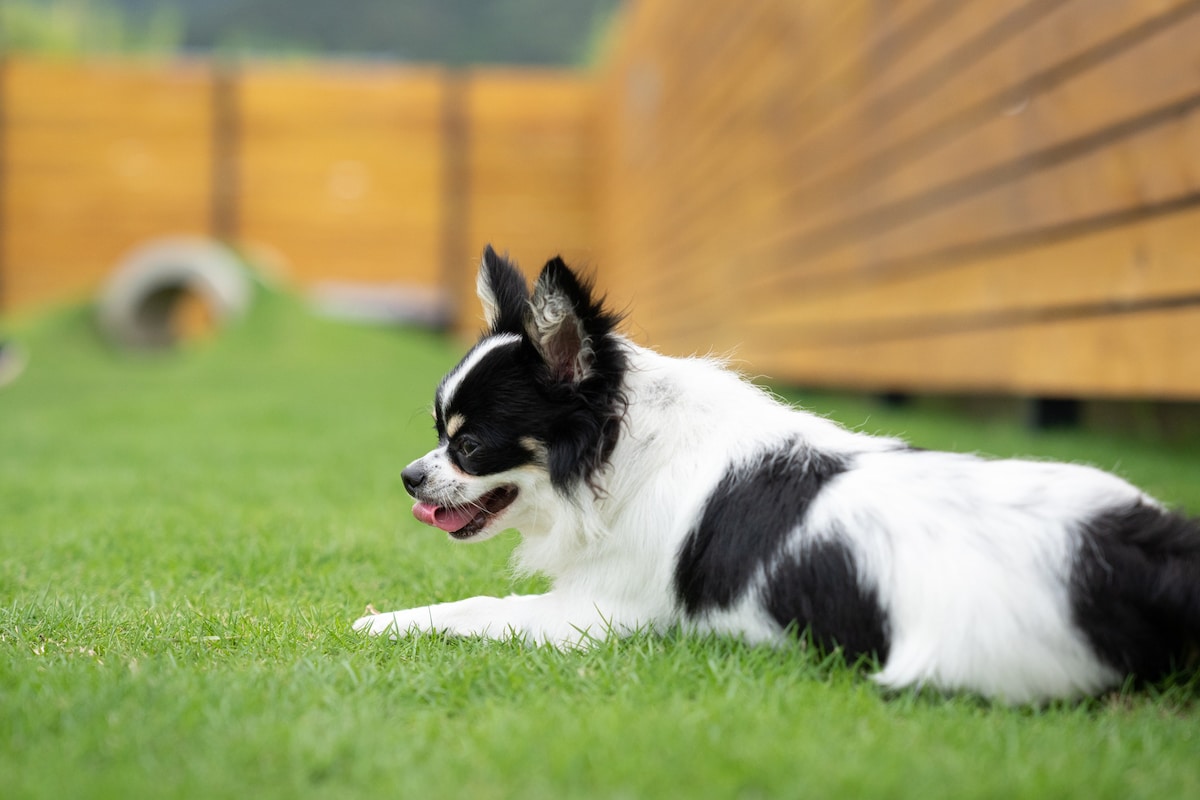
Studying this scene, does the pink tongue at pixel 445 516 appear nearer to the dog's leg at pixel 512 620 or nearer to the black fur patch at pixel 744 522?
the dog's leg at pixel 512 620

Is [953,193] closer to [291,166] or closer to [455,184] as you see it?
[455,184]

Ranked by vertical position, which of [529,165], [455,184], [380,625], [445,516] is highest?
[529,165]

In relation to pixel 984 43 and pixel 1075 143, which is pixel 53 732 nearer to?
pixel 1075 143

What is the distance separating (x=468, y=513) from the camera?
9.09 ft

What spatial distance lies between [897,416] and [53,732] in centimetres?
709

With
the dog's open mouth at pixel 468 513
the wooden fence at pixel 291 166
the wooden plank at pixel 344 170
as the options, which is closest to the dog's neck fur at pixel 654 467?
the dog's open mouth at pixel 468 513

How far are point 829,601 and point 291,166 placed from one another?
680 inches

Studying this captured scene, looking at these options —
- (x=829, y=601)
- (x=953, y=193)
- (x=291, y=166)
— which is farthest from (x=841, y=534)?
(x=291, y=166)

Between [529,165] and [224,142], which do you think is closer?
[224,142]

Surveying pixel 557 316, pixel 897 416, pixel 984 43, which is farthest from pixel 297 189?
pixel 557 316

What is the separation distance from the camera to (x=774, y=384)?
37.6 feet

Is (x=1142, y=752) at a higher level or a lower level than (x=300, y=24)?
lower

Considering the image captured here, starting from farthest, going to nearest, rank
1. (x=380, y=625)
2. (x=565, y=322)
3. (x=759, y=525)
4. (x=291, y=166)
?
(x=291, y=166) → (x=380, y=625) → (x=565, y=322) → (x=759, y=525)

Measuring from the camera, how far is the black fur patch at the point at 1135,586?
76.3 inches
